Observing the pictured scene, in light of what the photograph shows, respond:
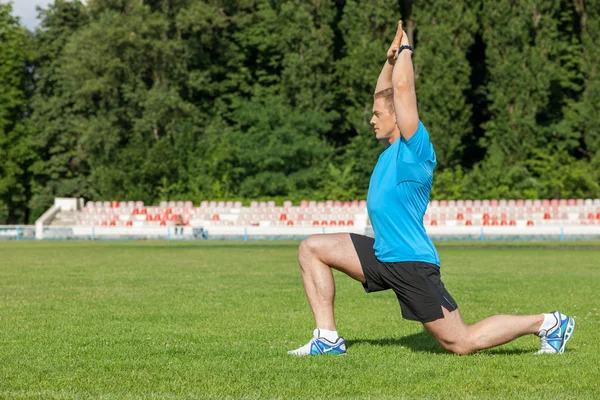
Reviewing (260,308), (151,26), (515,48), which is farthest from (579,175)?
(260,308)

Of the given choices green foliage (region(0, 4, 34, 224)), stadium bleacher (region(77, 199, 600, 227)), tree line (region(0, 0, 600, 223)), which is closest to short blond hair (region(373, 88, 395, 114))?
stadium bleacher (region(77, 199, 600, 227))

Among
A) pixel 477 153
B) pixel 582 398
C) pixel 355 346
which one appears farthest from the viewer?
pixel 477 153

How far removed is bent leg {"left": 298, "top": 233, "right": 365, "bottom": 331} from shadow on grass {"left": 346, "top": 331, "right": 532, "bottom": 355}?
0.90 metres

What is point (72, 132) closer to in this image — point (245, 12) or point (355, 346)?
point (245, 12)

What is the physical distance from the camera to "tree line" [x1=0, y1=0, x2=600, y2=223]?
2213 inches

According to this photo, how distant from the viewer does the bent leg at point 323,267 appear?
7559 millimetres

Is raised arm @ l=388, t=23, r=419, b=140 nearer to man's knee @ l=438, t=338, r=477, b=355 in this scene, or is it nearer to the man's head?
the man's head

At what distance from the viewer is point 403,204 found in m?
7.20

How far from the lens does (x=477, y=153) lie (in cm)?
6462

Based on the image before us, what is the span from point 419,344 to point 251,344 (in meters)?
1.55

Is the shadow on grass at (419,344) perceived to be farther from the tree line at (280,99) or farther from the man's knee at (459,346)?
the tree line at (280,99)

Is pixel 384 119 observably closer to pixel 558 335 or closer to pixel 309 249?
pixel 309 249

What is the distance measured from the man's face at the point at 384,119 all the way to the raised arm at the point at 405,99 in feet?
1.29

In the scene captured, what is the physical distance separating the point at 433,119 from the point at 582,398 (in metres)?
51.3
